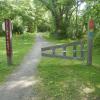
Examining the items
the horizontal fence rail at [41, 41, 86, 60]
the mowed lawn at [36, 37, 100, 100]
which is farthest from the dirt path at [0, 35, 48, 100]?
the horizontal fence rail at [41, 41, 86, 60]

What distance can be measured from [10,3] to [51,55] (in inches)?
1229

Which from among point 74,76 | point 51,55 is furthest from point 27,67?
A: point 74,76

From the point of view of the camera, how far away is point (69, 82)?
29.3 ft

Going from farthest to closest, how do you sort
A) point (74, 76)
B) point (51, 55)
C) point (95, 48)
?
point (95, 48) → point (51, 55) → point (74, 76)

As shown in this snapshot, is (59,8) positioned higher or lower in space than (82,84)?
higher

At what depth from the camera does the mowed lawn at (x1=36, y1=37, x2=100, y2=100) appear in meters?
7.43

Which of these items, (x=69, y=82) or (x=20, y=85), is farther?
(x=69, y=82)

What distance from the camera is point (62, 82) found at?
891 centimetres

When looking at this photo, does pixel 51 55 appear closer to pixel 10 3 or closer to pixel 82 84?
pixel 82 84

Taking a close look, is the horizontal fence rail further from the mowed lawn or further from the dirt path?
the dirt path

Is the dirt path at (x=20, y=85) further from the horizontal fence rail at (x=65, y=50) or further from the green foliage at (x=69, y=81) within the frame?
the horizontal fence rail at (x=65, y=50)

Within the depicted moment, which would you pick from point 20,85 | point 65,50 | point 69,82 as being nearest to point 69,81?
point 69,82

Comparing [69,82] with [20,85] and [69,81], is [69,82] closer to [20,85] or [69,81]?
[69,81]

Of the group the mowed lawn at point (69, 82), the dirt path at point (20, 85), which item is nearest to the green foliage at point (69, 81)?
the mowed lawn at point (69, 82)
